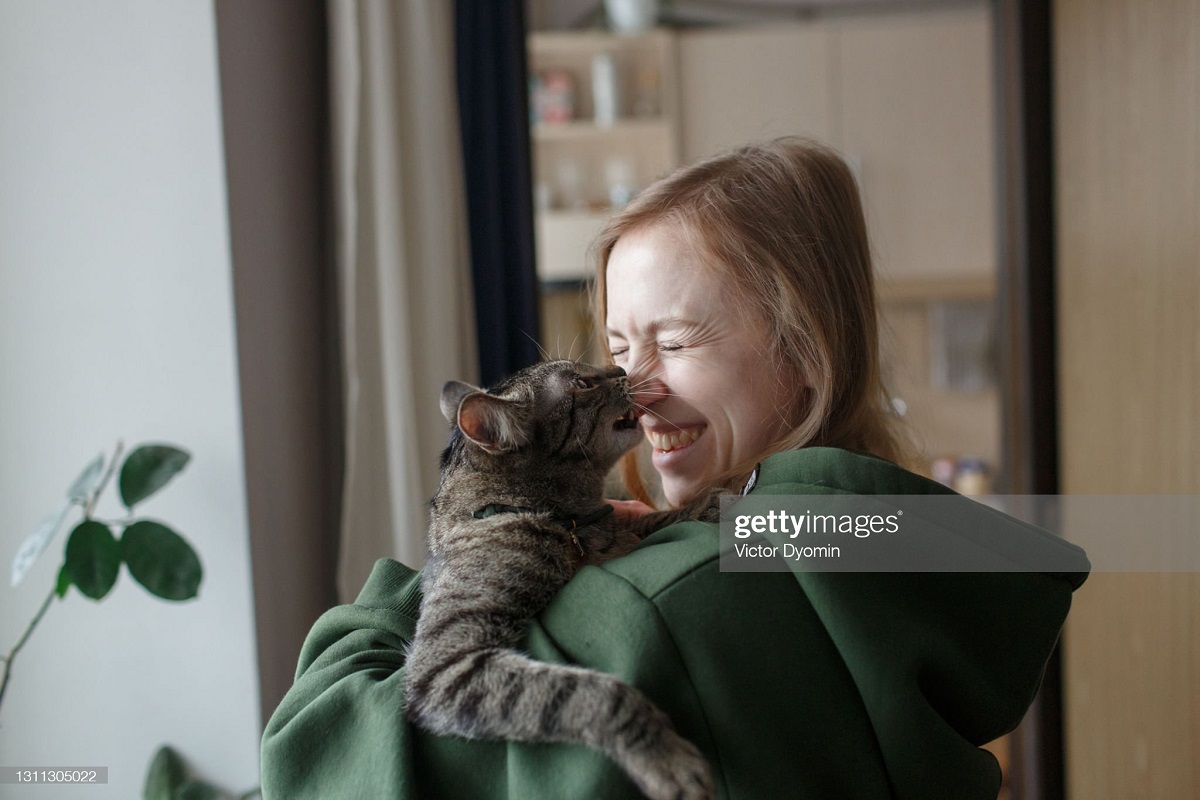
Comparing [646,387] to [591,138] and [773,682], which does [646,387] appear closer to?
[773,682]

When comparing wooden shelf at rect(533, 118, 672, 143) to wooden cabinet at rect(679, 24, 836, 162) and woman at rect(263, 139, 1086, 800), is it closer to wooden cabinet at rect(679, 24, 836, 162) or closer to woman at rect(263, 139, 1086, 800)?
wooden cabinet at rect(679, 24, 836, 162)

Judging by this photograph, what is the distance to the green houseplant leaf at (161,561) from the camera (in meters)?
1.53

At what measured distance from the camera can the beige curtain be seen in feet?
6.73

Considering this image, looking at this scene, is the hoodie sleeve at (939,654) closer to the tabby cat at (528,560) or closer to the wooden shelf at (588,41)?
the tabby cat at (528,560)

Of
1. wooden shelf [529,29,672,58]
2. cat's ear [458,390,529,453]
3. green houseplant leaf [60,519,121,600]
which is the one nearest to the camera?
cat's ear [458,390,529,453]

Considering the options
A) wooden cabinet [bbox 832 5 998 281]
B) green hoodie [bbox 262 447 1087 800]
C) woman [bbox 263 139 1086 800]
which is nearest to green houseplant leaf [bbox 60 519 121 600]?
woman [bbox 263 139 1086 800]

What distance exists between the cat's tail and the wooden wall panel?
152 centimetres

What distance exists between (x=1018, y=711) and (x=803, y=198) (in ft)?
2.08

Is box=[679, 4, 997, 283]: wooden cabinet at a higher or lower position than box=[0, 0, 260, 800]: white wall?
higher

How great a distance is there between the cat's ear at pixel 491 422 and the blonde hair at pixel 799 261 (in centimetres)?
27

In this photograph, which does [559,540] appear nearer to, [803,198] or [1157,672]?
[803,198]

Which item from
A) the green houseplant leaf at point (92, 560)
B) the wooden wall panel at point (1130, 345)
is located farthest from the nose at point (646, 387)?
the wooden wall panel at point (1130, 345)

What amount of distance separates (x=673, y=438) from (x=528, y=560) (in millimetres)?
283

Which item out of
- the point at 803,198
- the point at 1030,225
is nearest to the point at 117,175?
the point at 803,198
